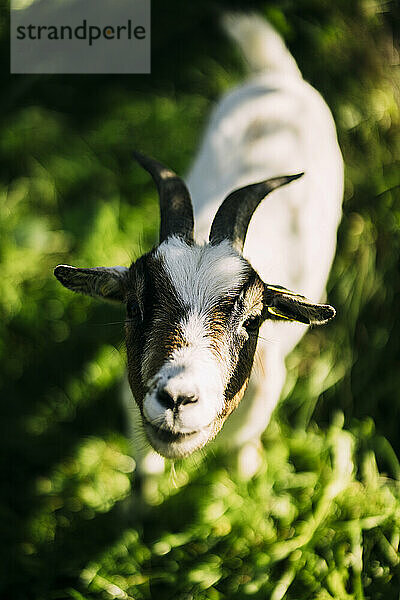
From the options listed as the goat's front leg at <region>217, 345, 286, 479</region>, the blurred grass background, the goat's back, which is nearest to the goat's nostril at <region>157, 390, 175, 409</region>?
the goat's front leg at <region>217, 345, 286, 479</region>

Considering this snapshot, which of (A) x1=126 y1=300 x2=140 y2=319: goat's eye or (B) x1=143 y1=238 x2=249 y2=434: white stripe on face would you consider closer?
(B) x1=143 y1=238 x2=249 y2=434: white stripe on face

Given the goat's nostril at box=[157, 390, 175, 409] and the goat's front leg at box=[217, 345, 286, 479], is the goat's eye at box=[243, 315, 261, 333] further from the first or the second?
the goat's nostril at box=[157, 390, 175, 409]

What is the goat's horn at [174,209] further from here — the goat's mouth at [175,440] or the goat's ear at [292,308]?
the goat's mouth at [175,440]

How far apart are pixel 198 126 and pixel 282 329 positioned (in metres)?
3.23

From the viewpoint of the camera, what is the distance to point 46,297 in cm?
509

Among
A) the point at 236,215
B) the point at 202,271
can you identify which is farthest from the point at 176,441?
the point at 236,215

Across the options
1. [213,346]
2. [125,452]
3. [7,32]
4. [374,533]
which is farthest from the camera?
[7,32]

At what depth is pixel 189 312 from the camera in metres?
2.73

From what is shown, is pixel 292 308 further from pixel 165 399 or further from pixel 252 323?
pixel 165 399

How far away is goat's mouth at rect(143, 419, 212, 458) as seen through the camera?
2621 mm

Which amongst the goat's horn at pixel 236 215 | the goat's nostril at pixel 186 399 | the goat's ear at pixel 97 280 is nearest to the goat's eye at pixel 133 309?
the goat's ear at pixel 97 280

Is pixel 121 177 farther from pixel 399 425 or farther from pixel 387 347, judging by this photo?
pixel 399 425

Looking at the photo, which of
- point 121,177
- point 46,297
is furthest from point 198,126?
point 46,297

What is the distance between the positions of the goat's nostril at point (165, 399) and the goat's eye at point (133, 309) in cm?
55
